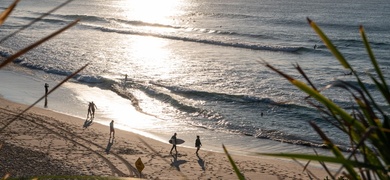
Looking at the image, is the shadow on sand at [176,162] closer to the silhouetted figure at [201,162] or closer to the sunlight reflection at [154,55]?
the silhouetted figure at [201,162]

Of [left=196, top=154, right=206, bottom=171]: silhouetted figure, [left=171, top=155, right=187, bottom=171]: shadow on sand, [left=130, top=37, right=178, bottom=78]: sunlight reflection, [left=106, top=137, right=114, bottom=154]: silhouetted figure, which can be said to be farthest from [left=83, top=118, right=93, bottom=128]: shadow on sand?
[left=130, top=37, right=178, bottom=78]: sunlight reflection

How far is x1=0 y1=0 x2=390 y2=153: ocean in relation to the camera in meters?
18.4

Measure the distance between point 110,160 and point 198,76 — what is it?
45.2ft

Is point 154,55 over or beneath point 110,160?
over

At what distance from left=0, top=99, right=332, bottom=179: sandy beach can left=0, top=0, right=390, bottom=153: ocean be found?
118 centimetres

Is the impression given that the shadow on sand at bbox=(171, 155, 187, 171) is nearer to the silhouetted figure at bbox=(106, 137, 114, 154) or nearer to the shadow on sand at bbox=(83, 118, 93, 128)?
the silhouetted figure at bbox=(106, 137, 114, 154)

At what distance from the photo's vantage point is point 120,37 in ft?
146

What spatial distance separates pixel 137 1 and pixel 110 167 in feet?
270

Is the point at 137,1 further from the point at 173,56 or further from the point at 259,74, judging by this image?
the point at 259,74

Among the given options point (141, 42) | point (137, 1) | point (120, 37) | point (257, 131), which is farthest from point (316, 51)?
point (137, 1)

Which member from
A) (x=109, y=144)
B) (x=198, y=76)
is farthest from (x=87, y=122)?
(x=198, y=76)

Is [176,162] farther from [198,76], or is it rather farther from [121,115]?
[198,76]

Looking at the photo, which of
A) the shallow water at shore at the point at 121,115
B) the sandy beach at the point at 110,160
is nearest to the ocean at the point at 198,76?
the shallow water at shore at the point at 121,115

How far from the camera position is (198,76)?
27.5 m
